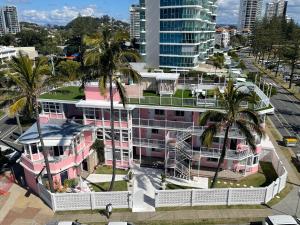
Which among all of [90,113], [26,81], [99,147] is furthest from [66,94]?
[26,81]

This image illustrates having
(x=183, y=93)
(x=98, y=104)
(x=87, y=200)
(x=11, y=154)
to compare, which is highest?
(x=183, y=93)

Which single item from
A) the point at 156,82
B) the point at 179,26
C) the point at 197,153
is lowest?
the point at 197,153

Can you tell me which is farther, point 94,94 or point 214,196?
point 94,94

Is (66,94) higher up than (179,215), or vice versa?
(66,94)

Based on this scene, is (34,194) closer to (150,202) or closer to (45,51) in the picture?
(150,202)

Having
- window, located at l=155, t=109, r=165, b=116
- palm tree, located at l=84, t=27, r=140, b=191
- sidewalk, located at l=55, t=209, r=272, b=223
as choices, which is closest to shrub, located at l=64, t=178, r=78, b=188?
sidewalk, located at l=55, t=209, r=272, b=223

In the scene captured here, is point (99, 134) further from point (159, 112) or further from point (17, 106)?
point (17, 106)

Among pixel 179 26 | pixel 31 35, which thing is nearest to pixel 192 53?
pixel 179 26
